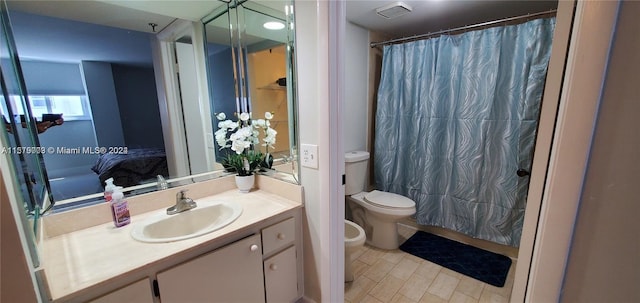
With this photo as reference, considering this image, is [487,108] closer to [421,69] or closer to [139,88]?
[421,69]

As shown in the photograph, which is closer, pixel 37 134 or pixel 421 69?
pixel 37 134

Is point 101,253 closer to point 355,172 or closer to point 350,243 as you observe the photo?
point 350,243

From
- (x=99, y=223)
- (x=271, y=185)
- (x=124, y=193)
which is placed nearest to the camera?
(x=99, y=223)

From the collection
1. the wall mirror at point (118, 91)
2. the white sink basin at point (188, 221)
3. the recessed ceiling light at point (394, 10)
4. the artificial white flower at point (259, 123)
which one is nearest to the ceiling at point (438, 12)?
the recessed ceiling light at point (394, 10)

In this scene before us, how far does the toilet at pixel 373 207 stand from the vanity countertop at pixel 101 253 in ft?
3.96

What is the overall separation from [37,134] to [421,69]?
2622 millimetres

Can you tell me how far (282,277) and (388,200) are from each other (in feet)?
4.18


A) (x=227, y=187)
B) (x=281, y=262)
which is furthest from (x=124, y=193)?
(x=281, y=262)

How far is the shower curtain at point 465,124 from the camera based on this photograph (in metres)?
1.84

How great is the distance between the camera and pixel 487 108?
6.55ft

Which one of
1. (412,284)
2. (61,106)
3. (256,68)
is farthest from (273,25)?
(412,284)

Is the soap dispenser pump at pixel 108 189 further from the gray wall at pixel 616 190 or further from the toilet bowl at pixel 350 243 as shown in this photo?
the gray wall at pixel 616 190

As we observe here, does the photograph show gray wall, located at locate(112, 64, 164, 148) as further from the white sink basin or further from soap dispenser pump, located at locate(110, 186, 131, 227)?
the white sink basin

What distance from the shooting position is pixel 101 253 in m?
0.90
